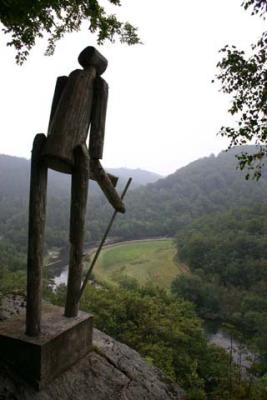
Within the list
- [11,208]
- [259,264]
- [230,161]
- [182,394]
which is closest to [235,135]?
[182,394]

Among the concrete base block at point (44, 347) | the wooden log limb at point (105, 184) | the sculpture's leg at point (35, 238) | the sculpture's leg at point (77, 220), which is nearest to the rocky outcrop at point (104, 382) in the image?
the concrete base block at point (44, 347)

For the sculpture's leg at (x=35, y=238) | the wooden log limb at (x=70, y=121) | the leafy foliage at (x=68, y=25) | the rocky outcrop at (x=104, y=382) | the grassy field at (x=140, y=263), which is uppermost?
the leafy foliage at (x=68, y=25)

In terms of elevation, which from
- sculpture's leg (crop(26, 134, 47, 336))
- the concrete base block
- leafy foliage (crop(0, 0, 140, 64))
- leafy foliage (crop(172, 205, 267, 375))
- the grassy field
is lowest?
the grassy field

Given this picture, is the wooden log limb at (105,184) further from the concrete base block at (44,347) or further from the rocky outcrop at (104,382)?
the rocky outcrop at (104,382)

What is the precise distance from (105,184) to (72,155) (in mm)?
595

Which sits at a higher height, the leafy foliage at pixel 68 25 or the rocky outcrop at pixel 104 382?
the leafy foliage at pixel 68 25

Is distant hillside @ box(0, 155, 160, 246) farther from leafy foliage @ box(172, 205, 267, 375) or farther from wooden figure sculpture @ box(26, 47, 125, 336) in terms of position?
wooden figure sculpture @ box(26, 47, 125, 336)

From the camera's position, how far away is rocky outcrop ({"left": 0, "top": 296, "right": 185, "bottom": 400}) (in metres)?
3.43

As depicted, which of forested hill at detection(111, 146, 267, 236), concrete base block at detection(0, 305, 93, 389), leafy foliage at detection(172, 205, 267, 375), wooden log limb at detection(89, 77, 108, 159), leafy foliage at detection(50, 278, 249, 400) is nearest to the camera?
concrete base block at detection(0, 305, 93, 389)

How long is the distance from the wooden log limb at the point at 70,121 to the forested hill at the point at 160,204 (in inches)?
2477

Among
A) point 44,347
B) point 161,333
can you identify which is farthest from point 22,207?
point 44,347

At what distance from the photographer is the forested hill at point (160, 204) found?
74.4 metres

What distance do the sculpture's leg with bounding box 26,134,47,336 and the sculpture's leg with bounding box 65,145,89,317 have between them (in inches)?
13.3

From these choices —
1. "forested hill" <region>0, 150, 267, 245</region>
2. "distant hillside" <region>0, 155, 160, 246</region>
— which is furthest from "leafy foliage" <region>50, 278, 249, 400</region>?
"forested hill" <region>0, 150, 267, 245</region>
